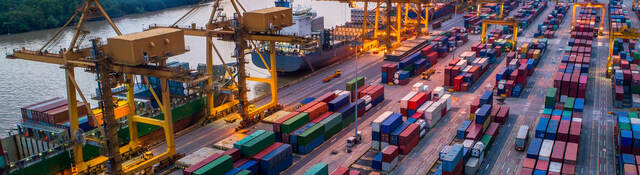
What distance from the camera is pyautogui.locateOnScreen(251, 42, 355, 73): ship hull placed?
2869 inches

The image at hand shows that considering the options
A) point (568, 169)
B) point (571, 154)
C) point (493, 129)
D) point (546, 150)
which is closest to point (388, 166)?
point (546, 150)

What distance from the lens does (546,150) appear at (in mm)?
39062

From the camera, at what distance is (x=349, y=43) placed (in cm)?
8694

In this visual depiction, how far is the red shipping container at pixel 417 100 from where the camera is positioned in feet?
165

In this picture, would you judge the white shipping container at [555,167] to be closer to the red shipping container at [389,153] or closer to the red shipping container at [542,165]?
the red shipping container at [542,165]

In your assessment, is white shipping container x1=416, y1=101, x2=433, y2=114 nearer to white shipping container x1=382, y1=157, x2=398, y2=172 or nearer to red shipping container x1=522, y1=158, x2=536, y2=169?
white shipping container x1=382, y1=157, x2=398, y2=172

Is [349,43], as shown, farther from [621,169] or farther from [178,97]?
[621,169]

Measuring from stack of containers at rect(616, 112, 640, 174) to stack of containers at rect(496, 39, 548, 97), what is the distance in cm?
1544

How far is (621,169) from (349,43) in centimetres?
5393

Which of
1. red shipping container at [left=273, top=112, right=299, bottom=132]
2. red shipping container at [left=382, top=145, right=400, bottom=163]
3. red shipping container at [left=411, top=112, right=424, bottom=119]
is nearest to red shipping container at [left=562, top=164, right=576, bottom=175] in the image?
red shipping container at [left=382, top=145, right=400, bottom=163]

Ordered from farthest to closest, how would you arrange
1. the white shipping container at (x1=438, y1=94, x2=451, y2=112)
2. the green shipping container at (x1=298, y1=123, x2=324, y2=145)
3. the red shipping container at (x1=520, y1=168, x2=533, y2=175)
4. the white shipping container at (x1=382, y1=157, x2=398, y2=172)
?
the white shipping container at (x1=438, y1=94, x2=451, y2=112)
the green shipping container at (x1=298, y1=123, x2=324, y2=145)
the white shipping container at (x1=382, y1=157, x2=398, y2=172)
the red shipping container at (x1=520, y1=168, x2=533, y2=175)

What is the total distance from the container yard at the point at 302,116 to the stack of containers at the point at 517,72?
11.3 inches

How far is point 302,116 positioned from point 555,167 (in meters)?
20.8

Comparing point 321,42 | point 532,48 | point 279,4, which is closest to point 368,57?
point 321,42
